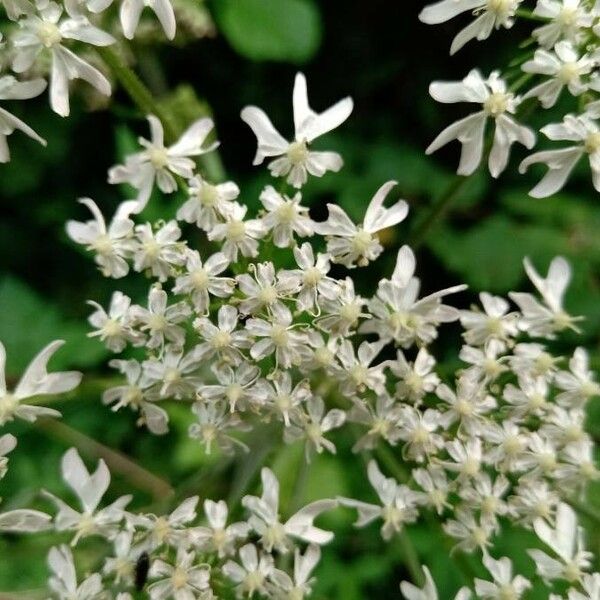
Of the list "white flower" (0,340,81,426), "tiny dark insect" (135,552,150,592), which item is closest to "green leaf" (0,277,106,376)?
"white flower" (0,340,81,426)

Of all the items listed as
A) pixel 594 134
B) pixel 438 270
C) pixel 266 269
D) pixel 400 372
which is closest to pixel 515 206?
pixel 438 270

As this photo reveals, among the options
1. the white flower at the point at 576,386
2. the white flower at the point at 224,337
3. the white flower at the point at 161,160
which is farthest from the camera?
the white flower at the point at 576,386

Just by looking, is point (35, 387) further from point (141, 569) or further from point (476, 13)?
point (476, 13)

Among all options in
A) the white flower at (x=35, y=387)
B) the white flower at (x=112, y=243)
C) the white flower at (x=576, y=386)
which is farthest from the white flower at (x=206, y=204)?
the white flower at (x=576, y=386)

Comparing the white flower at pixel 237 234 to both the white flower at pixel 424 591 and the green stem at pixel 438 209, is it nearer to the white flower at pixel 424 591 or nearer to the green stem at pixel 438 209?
the green stem at pixel 438 209

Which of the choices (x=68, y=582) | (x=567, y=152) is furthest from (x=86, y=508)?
(x=567, y=152)

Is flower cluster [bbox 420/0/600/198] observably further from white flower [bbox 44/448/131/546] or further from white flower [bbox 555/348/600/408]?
white flower [bbox 44/448/131/546]
